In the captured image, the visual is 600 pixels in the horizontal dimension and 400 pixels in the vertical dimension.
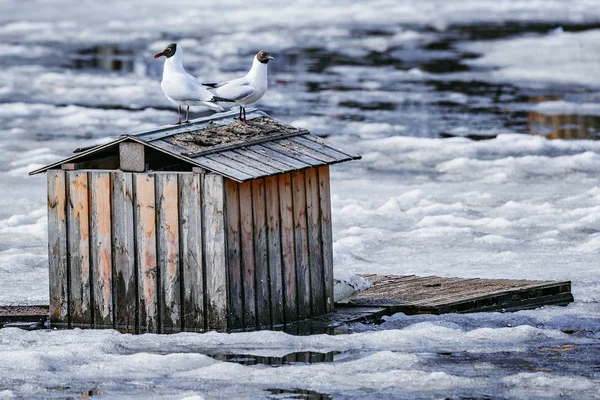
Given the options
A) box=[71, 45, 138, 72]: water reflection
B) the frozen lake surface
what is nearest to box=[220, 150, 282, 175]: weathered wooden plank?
the frozen lake surface

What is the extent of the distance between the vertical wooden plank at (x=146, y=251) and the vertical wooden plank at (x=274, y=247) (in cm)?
80

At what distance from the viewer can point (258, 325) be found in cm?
895

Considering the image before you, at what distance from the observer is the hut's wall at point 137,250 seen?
28.5 ft

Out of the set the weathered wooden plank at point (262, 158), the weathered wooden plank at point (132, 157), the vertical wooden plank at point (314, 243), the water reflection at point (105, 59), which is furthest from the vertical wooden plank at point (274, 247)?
the water reflection at point (105, 59)

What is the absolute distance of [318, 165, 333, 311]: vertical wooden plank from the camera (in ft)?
31.4

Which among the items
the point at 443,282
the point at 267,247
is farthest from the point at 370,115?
the point at 267,247

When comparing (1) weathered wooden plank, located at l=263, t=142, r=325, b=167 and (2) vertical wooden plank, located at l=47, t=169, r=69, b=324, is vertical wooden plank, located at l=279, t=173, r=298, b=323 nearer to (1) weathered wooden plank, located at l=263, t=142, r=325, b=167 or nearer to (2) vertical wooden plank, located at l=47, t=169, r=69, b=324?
(1) weathered wooden plank, located at l=263, t=142, r=325, b=167

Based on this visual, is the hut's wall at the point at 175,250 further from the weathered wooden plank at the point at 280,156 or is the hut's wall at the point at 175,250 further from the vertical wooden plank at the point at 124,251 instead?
the weathered wooden plank at the point at 280,156

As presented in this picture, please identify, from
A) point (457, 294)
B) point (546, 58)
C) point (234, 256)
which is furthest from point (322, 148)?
point (546, 58)

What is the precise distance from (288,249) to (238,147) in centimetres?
79

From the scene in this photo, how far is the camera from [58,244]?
911 cm

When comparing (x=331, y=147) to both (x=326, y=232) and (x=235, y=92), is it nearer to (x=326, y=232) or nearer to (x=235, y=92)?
(x=326, y=232)

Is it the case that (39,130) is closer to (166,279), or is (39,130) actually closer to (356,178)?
(356,178)

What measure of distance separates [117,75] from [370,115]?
7.92m
